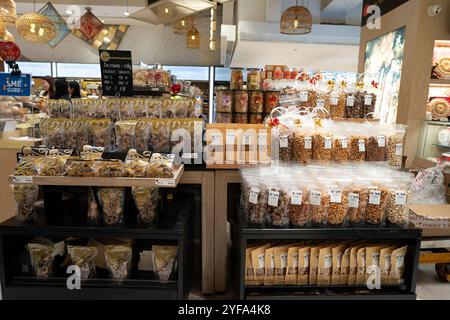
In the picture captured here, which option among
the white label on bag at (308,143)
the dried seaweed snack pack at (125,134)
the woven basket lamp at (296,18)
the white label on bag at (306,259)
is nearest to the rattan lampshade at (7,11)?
the dried seaweed snack pack at (125,134)

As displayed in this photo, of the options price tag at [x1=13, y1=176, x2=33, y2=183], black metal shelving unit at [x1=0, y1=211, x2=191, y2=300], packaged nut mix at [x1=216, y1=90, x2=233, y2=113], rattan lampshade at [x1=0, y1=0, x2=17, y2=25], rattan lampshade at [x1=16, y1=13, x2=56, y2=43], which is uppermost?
rattan lampshade at [x1=0, y1=0, x2=17, y2=25]

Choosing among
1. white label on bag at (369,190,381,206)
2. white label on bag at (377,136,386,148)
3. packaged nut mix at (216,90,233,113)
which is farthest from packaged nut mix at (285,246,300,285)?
packaged nut mix at (216,90,233,113)

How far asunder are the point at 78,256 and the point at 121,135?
28.5 inches

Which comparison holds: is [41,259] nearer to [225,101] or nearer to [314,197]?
[314,197]

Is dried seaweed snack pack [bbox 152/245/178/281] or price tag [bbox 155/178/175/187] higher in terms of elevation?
price tag [bbox 155/178/175/187]

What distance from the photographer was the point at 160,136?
213cm

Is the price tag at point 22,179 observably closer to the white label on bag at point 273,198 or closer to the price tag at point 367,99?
the white label on bag at point 273,198

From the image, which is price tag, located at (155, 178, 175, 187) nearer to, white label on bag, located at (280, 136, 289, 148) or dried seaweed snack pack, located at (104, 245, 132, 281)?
dried seaweed snack pack, located at (104, 245, 132, 281)

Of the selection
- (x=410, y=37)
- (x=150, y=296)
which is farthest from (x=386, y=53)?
(x=150, y=296)

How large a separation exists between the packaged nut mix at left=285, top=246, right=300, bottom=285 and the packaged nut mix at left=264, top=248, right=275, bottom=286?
0.27ft

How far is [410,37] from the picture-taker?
3.47 meters

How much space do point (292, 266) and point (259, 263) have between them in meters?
0.19

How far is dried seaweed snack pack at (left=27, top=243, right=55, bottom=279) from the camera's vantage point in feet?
6.26
